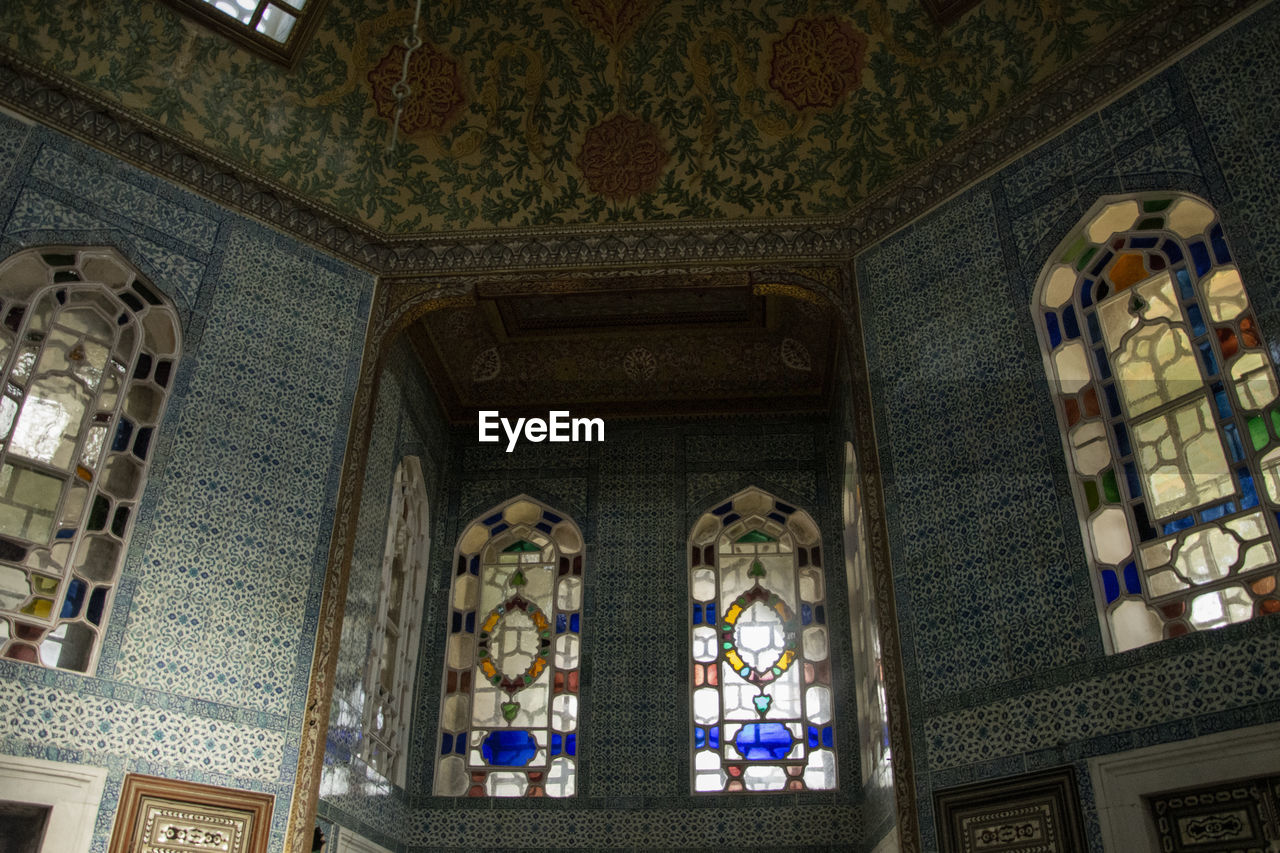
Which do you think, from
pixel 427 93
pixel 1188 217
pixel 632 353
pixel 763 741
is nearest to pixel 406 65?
pixel 427 93

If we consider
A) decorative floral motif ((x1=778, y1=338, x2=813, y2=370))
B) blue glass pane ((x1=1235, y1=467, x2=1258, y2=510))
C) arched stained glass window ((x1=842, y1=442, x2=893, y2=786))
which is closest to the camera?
blue glass pane ((x1=1235, y1=467, x2=1258, y2=510))

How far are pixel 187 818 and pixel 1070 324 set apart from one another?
4.90m

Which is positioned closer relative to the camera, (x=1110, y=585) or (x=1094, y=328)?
(x=1110, y=585)

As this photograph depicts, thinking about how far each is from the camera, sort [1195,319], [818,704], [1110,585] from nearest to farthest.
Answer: [1110,585] → [1195,319] → [818,704]

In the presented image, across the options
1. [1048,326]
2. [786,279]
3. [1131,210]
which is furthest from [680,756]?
[1131,210]

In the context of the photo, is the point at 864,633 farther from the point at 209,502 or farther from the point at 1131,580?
the point at 209,502

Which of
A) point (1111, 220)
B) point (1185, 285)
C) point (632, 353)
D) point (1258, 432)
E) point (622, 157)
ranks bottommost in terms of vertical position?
point (1258, 432)

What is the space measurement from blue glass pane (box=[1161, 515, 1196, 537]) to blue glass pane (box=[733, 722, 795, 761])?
3.50 m

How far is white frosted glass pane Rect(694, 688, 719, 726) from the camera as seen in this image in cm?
784

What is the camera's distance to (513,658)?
827cm

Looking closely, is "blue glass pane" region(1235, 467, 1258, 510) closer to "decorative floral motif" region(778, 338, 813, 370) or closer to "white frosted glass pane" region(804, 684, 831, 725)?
"white frosted glass pane" region(804, 684, 831, 725)

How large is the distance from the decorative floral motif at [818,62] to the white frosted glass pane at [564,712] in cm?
433

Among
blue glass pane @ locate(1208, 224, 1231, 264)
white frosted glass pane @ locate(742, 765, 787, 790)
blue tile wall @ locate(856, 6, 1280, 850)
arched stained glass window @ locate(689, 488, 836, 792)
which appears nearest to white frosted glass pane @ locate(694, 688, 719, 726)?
arched stained glass window @ locate(689, 488, 836, 792)

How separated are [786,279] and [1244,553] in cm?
329
